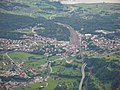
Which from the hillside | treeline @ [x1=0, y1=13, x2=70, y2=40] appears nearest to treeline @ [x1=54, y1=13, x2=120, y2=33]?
the hillside

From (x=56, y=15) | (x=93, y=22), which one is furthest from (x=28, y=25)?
(x=93, y=22)

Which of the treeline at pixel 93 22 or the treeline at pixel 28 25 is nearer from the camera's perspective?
the treeline at pixel 28 25

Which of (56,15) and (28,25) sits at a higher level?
(56,15)

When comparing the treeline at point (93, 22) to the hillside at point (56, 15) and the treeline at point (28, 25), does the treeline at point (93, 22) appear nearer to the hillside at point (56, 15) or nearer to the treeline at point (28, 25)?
the hillside at point (56, 15)

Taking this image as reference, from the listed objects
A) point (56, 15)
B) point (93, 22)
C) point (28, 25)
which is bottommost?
point (93, 22)

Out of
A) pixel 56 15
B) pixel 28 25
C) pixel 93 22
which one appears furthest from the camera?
pixel 56 15

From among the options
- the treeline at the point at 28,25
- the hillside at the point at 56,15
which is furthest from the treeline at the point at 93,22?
the treeline at the point at 28,25

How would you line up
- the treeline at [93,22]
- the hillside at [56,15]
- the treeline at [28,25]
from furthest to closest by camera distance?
1. the treeline at [93,22]
2. the hillside at [56,15]
3. the treeline at [28,25]

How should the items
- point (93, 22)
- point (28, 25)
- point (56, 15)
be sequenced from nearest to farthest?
point (28, 25) < point (93, 22) < point (56, 15)

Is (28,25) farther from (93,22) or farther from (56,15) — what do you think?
(93,22)

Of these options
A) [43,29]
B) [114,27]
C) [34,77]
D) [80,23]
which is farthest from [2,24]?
[34,77]

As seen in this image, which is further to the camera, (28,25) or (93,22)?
(93,22)
